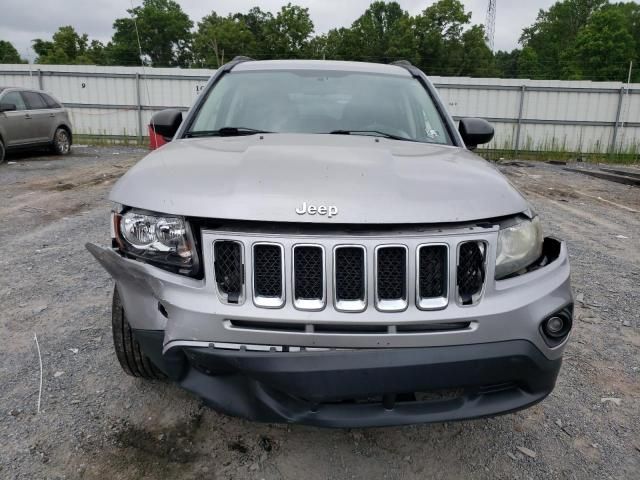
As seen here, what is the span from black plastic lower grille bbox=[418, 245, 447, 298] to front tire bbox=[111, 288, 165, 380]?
4.22ft

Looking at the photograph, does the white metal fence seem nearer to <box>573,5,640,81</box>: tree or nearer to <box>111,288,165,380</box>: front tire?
<box>111,288,165,380</box>: front tire

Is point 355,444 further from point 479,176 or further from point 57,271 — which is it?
point 57,271

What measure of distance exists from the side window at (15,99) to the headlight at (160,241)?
11.0m

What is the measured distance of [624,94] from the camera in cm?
1576

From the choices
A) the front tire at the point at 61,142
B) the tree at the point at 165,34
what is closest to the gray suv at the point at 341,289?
the front tire at the point at 61,142

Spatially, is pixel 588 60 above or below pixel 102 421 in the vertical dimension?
above

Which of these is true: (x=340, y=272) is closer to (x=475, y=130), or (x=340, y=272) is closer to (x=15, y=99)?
(x=475, y=130)

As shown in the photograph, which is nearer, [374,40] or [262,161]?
[262,161]

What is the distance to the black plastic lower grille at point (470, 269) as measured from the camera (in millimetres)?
1637

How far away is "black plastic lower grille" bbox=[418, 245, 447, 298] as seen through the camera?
1.60m

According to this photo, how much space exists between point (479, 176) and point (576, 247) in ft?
13.1

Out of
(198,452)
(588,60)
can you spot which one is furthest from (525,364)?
A: (588,60)

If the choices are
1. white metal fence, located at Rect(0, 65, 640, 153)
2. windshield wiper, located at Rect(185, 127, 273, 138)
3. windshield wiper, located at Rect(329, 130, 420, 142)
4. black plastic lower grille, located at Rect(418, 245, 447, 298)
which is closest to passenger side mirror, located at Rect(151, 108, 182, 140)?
windshield wiper, located at Rect(185, 127, 273, 138)

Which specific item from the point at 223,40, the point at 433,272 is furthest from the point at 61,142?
the point at 223,40
